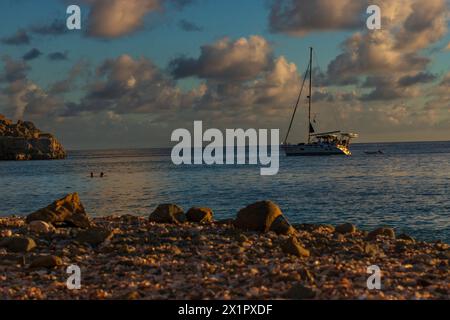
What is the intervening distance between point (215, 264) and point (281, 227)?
226 inches

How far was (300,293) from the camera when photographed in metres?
10.6

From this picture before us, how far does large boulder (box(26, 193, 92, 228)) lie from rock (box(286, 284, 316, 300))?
36.6ft

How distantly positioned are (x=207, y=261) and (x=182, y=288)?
2721mm

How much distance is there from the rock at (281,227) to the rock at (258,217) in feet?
0.46

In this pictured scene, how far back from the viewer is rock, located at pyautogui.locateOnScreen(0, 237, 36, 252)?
15336 mm

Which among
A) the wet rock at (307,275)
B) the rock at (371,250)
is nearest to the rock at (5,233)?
the wet rock at (307,275)

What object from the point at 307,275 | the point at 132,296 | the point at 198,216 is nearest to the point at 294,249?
the point at 307,275

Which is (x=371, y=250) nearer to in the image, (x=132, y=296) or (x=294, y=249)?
(x=294, y=249)

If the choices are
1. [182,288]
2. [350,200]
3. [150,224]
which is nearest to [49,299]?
[182,288]

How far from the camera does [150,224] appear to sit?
66.7 ft

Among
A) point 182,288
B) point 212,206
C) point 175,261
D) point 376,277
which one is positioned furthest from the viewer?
point 212,206
